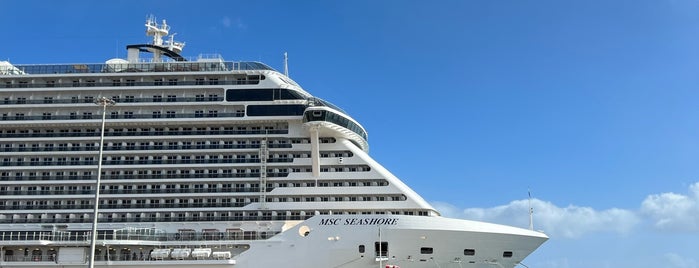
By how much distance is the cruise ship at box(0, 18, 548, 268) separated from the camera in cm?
3906

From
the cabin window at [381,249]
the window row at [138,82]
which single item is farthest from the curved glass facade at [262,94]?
the cabin window at [381,249]

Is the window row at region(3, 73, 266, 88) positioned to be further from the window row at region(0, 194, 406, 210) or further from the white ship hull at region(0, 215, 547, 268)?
the white ship hull at region(0, 215, 547, 268)

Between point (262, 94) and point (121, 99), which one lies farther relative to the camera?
point (121, 99)

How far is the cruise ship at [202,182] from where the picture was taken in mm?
39062

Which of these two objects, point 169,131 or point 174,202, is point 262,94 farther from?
point 174,202

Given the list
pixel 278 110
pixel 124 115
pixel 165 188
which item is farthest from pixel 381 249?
pixel 124 115

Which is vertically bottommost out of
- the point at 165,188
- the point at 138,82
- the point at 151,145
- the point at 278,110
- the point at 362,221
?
the point at 362,221

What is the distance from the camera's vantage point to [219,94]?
150ft

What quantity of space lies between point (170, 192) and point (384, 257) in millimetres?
14413

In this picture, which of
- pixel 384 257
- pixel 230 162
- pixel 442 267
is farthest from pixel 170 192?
pixel 442 267

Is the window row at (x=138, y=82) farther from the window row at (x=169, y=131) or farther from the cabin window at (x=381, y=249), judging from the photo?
the cabin window at (x=381, y=249)

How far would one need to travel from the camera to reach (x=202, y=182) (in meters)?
43.3

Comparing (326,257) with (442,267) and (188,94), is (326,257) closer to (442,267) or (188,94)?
(442,267)

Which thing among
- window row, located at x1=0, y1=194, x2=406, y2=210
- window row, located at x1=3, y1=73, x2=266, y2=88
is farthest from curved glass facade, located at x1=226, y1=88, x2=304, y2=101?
window row, located at x1=0, y1=194, x2=406, y2=210
